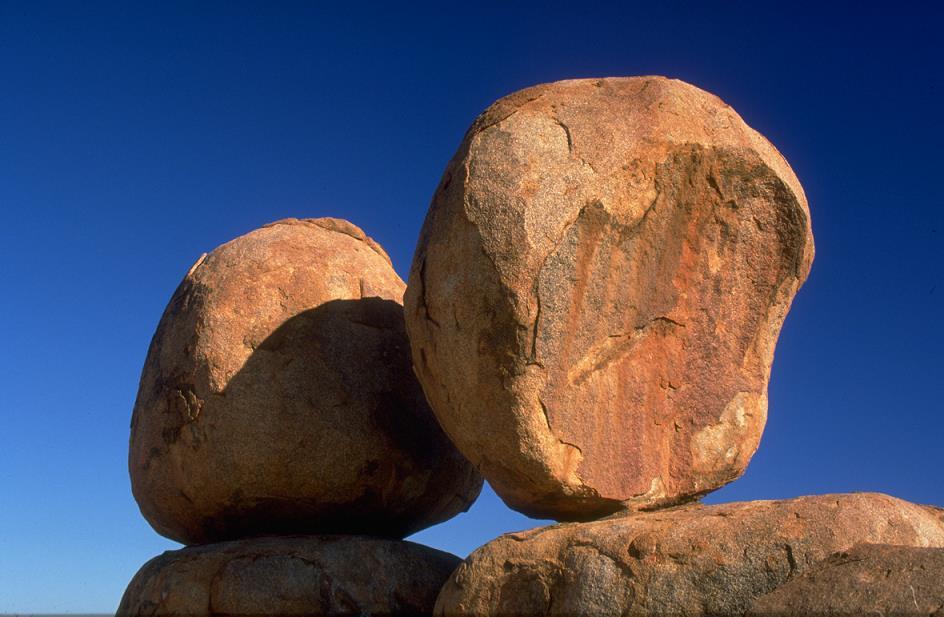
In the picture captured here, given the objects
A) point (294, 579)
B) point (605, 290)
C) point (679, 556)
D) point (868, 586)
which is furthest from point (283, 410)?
point (868, 586)

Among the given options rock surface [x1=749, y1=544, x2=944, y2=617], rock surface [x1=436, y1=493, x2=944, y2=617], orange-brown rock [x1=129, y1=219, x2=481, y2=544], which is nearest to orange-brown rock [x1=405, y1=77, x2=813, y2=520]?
rock surface [x1=436, y1=493, x2=944, y2=617]

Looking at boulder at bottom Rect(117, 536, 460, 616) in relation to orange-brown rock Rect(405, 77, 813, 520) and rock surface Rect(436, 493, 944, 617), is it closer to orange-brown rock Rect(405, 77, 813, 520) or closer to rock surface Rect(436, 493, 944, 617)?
orange-brown rock Rect(405, 77, 813, 520)

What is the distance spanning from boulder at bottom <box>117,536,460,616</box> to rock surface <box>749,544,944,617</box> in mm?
2247

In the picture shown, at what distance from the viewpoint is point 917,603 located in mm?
3613

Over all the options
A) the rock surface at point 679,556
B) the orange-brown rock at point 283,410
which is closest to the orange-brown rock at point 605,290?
the rock surface at point 679,556

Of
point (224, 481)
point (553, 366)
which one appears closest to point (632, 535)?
point (553, 366)

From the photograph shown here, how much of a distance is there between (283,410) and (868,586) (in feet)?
10.7

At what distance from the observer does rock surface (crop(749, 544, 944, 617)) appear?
11.9 ft

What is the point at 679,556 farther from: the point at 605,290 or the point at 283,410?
the point at 283,410

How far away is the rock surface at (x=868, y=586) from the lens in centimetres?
364

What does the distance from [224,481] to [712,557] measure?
2.85 m

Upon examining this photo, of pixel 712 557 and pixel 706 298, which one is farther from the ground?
pixel 706 298

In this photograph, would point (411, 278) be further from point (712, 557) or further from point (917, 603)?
point (917, 603)

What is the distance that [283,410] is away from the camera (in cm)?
591
